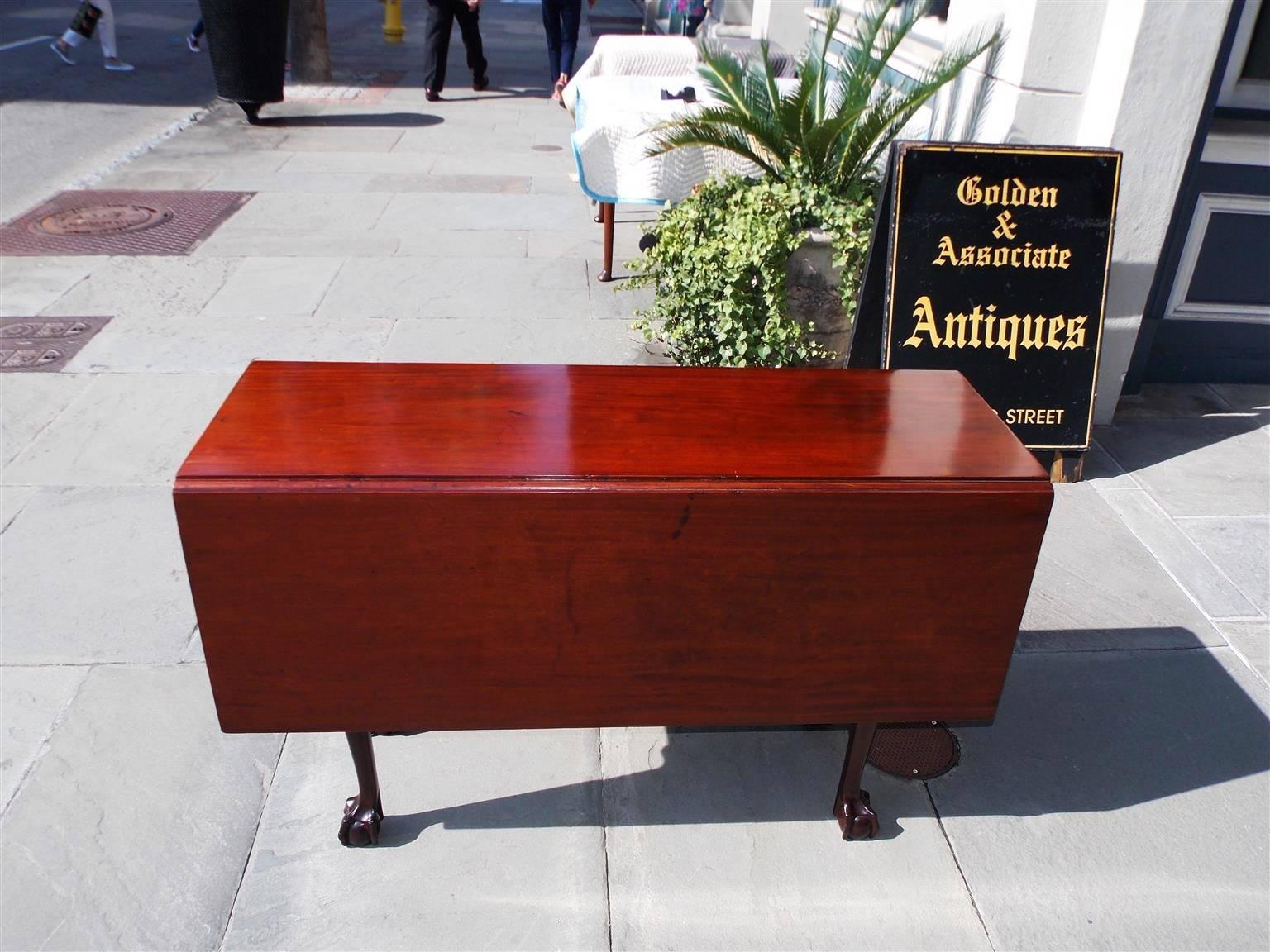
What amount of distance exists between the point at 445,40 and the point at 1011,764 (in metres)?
10.7

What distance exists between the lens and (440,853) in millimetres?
2523

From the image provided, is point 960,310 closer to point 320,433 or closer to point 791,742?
point 791,742

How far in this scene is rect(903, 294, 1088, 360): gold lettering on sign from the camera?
4082mm

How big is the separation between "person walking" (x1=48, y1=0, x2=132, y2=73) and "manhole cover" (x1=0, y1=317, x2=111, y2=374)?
837cm

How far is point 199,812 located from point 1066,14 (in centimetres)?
427

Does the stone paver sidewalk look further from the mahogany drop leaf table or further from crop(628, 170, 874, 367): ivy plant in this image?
crop(628, 170, 874, 367): ivy plant

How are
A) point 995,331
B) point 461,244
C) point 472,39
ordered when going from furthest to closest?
point 472,39
point 461,244
point 995,331

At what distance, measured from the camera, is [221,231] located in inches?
269

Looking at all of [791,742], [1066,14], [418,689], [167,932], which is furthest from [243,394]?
[1066,14]

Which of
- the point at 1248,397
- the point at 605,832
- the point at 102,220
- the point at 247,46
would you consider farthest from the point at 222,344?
the point at 247,46

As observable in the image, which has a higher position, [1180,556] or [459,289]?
[459,289]

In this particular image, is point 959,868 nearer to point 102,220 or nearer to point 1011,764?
point 1011,764

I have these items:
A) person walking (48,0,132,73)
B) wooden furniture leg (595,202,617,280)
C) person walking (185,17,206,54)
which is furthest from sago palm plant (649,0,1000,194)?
person walking (185,17,206,54)

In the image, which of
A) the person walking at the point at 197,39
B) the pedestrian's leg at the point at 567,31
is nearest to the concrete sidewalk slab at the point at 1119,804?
the pedestrian's leg at the point at 567,31
